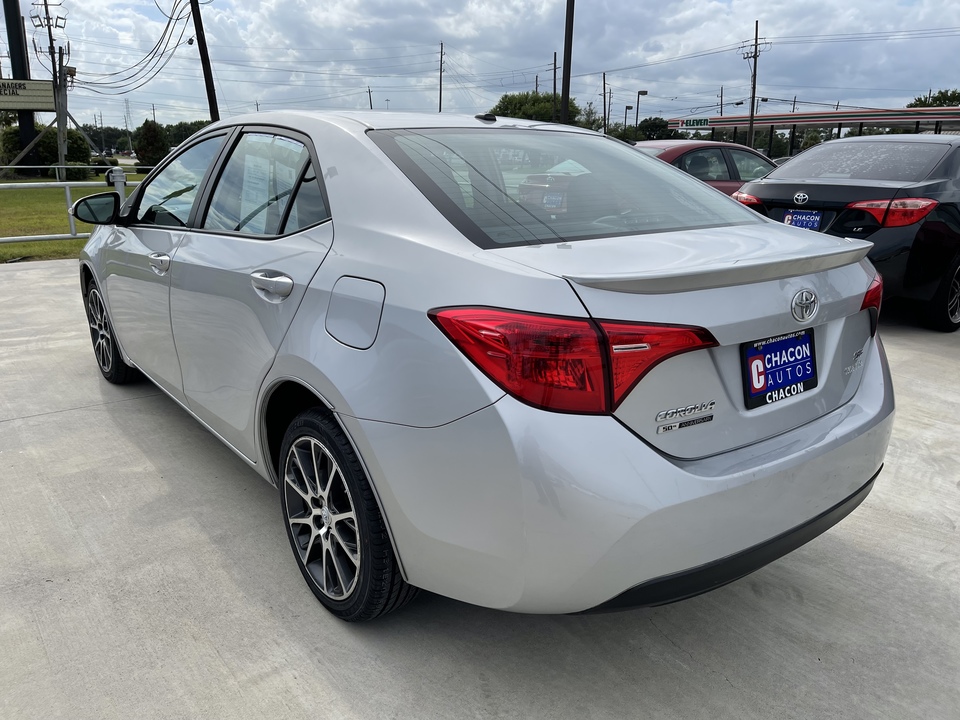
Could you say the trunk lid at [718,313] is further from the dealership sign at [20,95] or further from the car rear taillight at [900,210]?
the dealership sign at [20,95]

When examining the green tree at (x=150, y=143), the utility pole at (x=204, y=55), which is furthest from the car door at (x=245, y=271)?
the green tree at (x=150, y=143)

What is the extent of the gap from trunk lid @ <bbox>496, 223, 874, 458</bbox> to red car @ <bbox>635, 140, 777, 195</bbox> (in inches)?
267

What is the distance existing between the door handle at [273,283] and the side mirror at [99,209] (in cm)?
184

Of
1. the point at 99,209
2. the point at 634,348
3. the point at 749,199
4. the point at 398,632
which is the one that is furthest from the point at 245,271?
the point at 749,199

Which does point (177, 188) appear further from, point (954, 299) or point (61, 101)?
point (61, 101)

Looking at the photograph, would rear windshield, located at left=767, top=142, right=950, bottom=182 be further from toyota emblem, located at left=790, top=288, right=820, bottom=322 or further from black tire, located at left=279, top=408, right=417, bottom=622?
black tire, located at left=279, top=408, right=417, bottom=622

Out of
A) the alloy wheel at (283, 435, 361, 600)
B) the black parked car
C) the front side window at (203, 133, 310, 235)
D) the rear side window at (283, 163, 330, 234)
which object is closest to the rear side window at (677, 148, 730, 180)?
the black parked car

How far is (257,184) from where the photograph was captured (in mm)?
2826

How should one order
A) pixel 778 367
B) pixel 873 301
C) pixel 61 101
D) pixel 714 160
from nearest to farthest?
1. pixel 778 367
2. pixel 873 301
3. pixel 714 160
4. pixel 61 101

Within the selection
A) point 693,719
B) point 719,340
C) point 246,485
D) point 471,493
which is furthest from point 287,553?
point 719,340

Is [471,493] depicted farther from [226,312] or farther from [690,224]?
[226,312]

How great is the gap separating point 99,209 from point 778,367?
350cm

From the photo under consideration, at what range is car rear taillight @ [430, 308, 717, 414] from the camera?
1.68 meters

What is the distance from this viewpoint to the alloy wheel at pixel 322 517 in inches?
89.4
